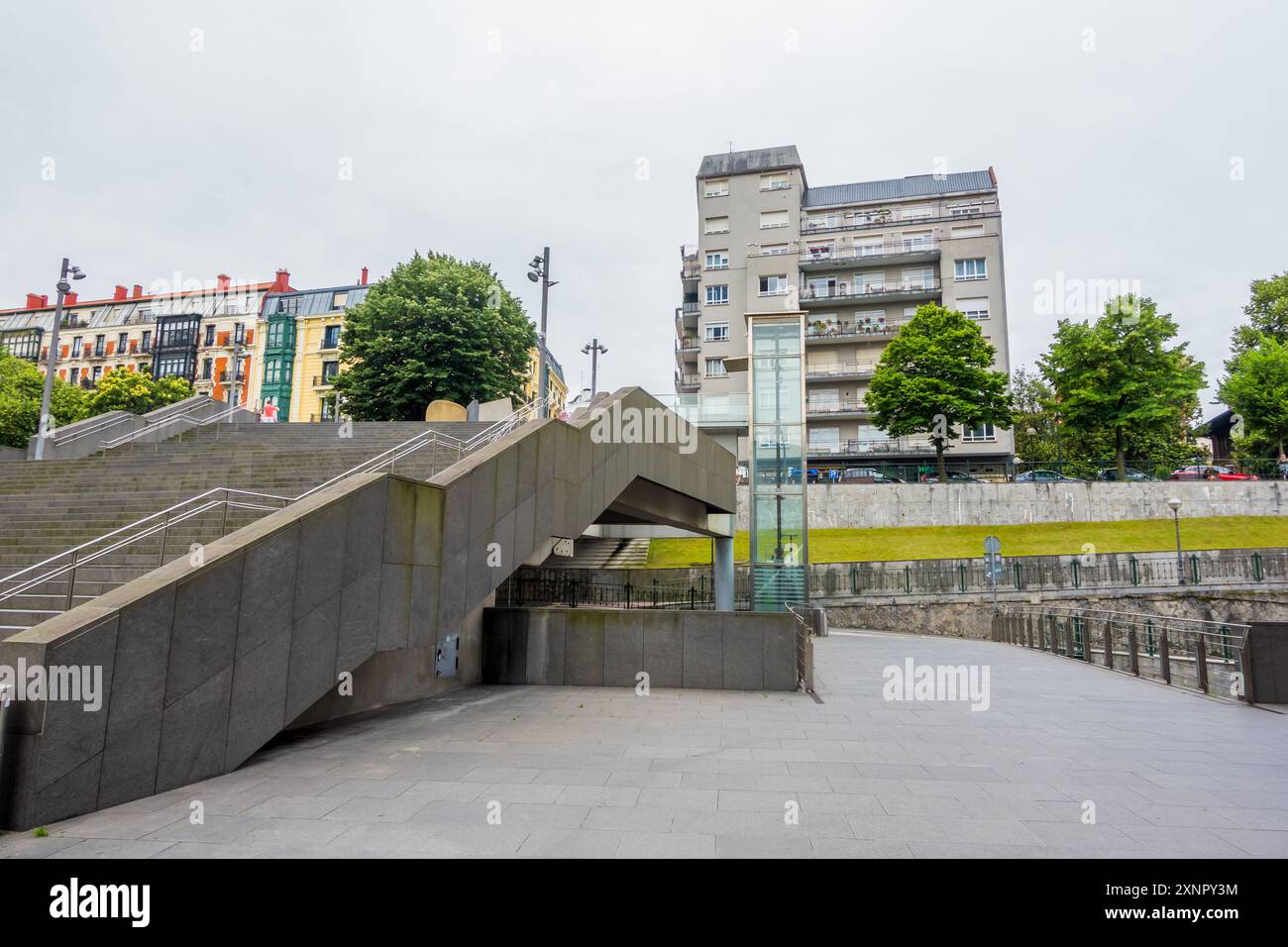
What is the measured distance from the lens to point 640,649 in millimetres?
12727

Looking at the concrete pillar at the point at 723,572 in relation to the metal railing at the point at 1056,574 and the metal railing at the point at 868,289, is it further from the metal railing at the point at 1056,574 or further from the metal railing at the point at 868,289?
the metal railing at the point at 868,289

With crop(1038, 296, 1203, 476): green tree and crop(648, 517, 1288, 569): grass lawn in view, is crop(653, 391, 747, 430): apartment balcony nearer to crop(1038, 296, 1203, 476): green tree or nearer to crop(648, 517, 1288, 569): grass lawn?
crop(648, 517, 1288, 569): grass lawn

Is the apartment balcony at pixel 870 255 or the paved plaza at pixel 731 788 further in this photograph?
the apartment balcony at pixel 870 255

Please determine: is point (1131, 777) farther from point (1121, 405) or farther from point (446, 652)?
point (1121, 405)

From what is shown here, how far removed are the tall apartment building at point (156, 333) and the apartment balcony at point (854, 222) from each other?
157 ft

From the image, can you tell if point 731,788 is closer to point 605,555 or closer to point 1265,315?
point 605,555

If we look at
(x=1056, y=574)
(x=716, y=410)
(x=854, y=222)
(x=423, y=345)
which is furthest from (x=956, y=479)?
(x=423, y=345)

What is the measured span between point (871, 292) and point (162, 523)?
5000 cm

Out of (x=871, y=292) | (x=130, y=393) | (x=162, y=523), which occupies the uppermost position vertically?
(x=871, y=292)

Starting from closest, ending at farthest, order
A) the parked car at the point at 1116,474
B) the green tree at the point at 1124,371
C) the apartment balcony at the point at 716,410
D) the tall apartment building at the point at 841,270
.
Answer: the apartment balcony at the point at 716,410 → the parked car at the point at 1116,474 → the green tree at the point at 1124,371 → the tall apartment building at the point at 841,270

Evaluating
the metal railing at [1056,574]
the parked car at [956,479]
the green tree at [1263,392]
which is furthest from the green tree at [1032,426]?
the metal railing at [1056,574]

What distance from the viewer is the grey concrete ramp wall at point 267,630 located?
509 centimetres

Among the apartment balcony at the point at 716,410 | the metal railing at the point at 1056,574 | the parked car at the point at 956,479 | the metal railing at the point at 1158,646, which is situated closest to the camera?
the metal railing at the point at 1158,646
